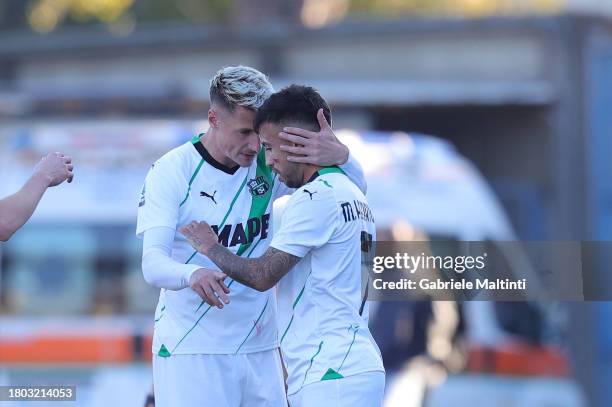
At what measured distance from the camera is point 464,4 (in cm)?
3500

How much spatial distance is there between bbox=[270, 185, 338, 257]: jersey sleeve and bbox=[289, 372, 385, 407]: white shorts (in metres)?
0.48

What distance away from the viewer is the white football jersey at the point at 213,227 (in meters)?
5.32

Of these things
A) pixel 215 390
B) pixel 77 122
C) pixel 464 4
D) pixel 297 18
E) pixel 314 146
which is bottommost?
pixel 215 390

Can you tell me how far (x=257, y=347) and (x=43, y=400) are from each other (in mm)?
1476

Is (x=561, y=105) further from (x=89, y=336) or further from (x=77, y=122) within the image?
(x=89, y=336)

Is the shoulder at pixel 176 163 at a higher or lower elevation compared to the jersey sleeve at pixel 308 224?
higher

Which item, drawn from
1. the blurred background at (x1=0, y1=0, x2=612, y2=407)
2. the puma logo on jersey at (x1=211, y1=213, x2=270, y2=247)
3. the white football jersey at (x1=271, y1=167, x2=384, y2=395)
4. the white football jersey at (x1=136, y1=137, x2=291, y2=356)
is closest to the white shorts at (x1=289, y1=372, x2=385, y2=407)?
the white football jersey at (x1=271, y1=167, x2=384, y2=395)

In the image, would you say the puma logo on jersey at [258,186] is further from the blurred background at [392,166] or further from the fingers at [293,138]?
the blurred background at [392,166]

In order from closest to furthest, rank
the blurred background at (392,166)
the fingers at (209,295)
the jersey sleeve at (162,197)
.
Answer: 1. the fingers at (209,295)
2. the jersey sleeve at (162,197)
3. the blurred background at (392,166)

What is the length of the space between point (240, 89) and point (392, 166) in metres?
5.52

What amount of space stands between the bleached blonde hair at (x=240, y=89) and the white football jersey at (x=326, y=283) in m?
0.43

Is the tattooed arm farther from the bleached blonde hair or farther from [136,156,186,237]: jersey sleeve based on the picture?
the bleached blonde hair

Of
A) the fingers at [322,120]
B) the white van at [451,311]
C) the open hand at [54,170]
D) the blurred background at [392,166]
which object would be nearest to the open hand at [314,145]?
the fingers at [322,120]

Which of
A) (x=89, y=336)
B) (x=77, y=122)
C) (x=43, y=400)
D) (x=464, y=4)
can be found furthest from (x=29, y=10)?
(x=43, y=400)
